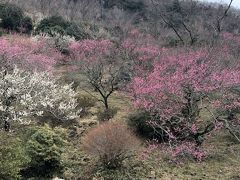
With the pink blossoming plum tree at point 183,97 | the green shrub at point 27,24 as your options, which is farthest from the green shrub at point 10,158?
the green shrub at point 27,24

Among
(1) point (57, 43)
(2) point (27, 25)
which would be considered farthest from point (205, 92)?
(2) point (27, 25)

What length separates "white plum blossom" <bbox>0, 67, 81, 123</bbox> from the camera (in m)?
15.4

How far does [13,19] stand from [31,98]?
18985 mm

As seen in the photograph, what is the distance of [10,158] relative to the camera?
1170cm

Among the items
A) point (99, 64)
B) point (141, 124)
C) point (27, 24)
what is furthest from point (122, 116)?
point (27, 24)

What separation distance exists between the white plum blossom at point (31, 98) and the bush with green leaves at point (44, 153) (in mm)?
1924

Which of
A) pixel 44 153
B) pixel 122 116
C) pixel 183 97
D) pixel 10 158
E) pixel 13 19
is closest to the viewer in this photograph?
pixel 10 158

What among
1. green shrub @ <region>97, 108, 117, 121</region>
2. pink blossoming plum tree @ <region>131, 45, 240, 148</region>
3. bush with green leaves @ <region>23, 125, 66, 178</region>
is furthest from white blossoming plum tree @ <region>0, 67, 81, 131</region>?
pink blossoming plum tree @ <region>131, 45, 240, 148</region>

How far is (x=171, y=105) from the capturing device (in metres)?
16.1

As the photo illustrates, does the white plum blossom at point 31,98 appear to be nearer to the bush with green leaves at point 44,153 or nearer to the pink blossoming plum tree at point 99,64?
the pink blossoming plum tree at point 99,64

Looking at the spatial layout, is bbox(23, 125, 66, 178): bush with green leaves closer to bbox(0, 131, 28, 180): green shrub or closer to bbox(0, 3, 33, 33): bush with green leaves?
bbox(0, 131, 28, 180): green shrub

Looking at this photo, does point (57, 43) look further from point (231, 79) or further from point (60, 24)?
point (231, 79)

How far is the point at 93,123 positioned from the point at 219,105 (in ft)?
17.3

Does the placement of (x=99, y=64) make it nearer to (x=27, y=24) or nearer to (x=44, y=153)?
(x=44, y=153)
